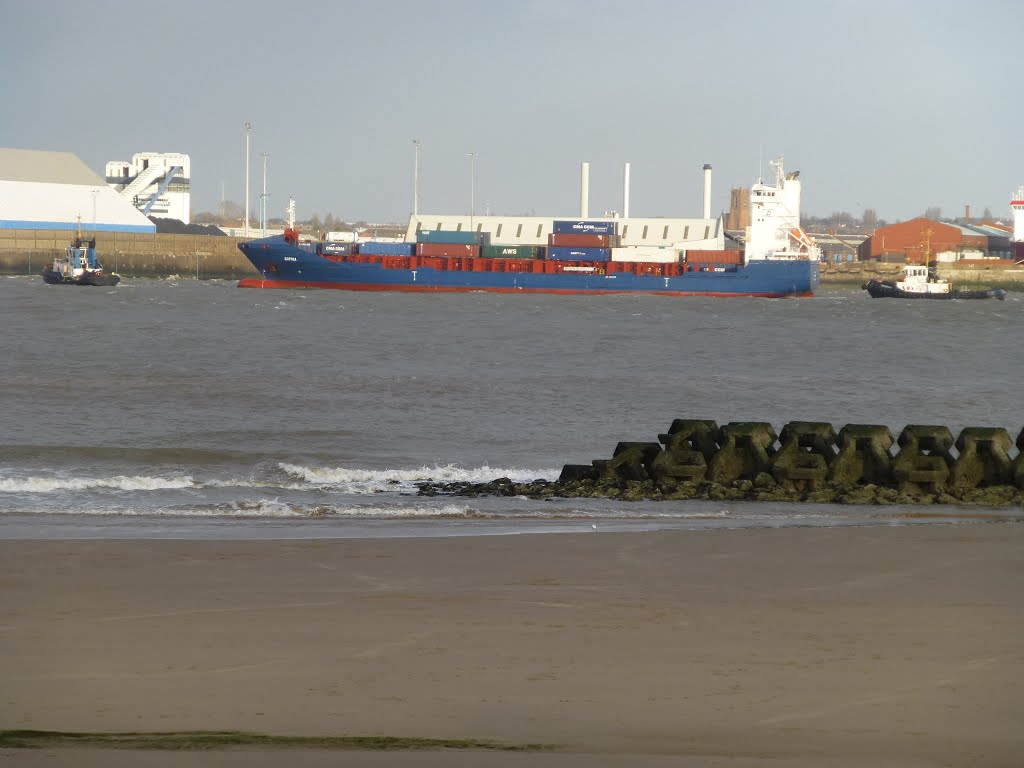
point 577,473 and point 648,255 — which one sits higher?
point 648,255

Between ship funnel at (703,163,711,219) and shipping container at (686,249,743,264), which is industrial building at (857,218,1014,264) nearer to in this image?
ship funnel at (703,163,711,219)

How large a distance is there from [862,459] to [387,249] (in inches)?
1992

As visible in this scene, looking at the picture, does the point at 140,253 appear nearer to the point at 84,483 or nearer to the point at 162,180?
the point at 162,180

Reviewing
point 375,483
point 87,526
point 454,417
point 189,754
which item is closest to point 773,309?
point 454,417

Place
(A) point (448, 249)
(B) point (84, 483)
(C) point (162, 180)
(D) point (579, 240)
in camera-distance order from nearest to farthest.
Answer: (B) point (84, 483)
(A) point (448, 249)
(D) point (579, 240)
(C) point (162, 180)

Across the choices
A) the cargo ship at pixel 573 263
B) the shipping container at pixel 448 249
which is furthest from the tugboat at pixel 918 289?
the shipping container at pixel 448 249

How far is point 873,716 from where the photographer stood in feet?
12.9

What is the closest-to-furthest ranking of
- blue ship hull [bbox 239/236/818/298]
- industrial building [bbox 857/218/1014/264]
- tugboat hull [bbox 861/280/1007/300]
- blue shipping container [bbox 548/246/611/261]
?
1. blue ship hull [bbox 239/236/818/298]
2. tugboat hull [bbox 861/280/1007/300]
3. blue shipping container [bbox 548/246/611/261]
4. industrial building [bbox 857/218/1014/264]

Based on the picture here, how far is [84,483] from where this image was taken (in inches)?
399

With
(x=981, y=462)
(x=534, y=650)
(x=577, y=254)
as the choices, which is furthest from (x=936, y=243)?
(x=534, y=650)

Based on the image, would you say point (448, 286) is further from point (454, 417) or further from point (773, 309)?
point (454, 417)

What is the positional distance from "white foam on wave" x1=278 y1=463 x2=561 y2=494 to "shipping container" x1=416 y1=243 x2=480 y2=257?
46.6 m

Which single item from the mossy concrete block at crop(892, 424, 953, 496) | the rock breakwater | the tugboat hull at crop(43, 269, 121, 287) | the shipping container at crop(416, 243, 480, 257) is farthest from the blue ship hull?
the mossy concrete block at crop(892, 424, 953, 496)

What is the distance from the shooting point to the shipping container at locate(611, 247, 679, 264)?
5752 centimetres
